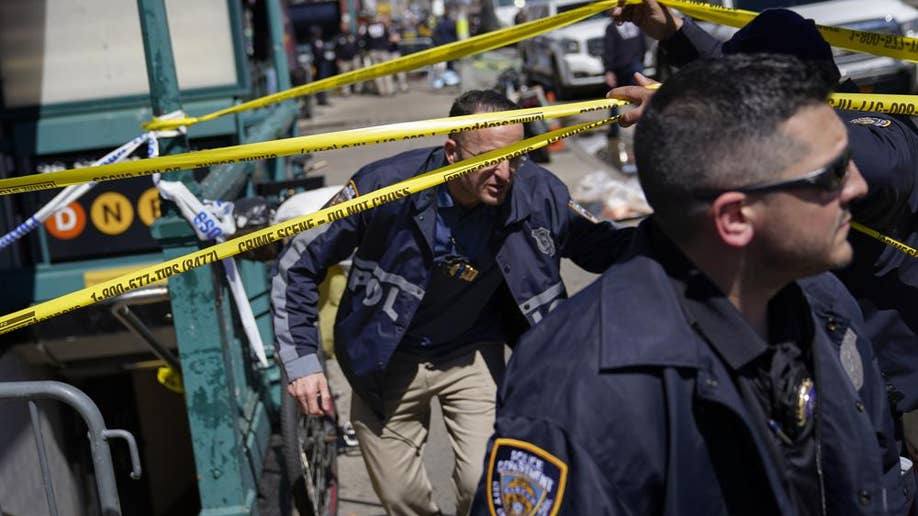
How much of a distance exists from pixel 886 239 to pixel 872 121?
1.09ft

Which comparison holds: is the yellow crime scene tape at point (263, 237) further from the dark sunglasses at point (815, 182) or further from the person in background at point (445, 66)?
the person in background at point (445, 66)

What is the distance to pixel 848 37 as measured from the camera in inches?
124

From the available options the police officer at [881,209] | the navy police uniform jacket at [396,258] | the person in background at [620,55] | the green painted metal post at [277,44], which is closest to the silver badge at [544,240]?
the navy police uniform jacket at [396,258]

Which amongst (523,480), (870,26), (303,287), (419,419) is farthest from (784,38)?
(870,26)

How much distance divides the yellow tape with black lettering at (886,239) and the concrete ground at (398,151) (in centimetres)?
200

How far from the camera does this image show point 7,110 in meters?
6.39

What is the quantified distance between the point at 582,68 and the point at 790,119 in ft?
54.6

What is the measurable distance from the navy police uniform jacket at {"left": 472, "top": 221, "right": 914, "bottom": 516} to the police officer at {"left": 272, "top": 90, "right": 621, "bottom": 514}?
5.42 feet

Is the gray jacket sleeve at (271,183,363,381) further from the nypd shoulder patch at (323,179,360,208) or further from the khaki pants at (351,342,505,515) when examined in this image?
the khaki pants at (351,342,505,515)

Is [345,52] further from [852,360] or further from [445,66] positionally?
[852,360]

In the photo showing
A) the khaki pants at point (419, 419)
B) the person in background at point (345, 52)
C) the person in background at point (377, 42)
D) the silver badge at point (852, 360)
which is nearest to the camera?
the silver badge at point (852, 360)

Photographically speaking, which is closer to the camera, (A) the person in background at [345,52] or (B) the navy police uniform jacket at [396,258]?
(B) the navy police uniform jacket at [396,258]

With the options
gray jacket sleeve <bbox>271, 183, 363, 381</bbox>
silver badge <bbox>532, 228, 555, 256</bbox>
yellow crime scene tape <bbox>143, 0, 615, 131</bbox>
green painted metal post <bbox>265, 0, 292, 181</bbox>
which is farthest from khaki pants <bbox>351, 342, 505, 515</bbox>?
green painted metal post <bbox>265, 0, 292, 181</bbox>

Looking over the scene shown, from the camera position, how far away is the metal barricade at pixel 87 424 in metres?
2.78
